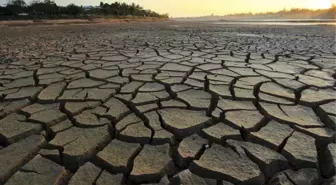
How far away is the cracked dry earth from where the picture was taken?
1399mm

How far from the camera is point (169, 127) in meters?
1.82

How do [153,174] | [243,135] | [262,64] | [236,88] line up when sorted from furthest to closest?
[262,64], [236,88], [243,135], [153,174]

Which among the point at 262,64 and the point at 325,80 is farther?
the point at 262,64

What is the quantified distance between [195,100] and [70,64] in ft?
7.15

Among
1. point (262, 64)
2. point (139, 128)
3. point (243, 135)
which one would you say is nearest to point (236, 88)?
point (243, 135)

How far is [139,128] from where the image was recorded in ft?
5.96

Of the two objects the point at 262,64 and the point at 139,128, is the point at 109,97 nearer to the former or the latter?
the point at 139,128

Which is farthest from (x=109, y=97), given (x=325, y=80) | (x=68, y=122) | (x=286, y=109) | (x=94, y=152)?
(x=325, y=80)

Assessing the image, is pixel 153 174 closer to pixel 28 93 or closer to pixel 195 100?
pixel 195 100

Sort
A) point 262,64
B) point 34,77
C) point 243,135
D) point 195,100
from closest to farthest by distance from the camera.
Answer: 1. point 243,135
2. point 195,100
3. point 34,77
4. point 262,64

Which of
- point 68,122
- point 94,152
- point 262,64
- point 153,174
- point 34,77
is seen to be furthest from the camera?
point 262,64

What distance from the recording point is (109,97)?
2404 millimetres

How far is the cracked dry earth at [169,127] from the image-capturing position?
55.1 inches

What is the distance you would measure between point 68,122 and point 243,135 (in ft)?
3.75
